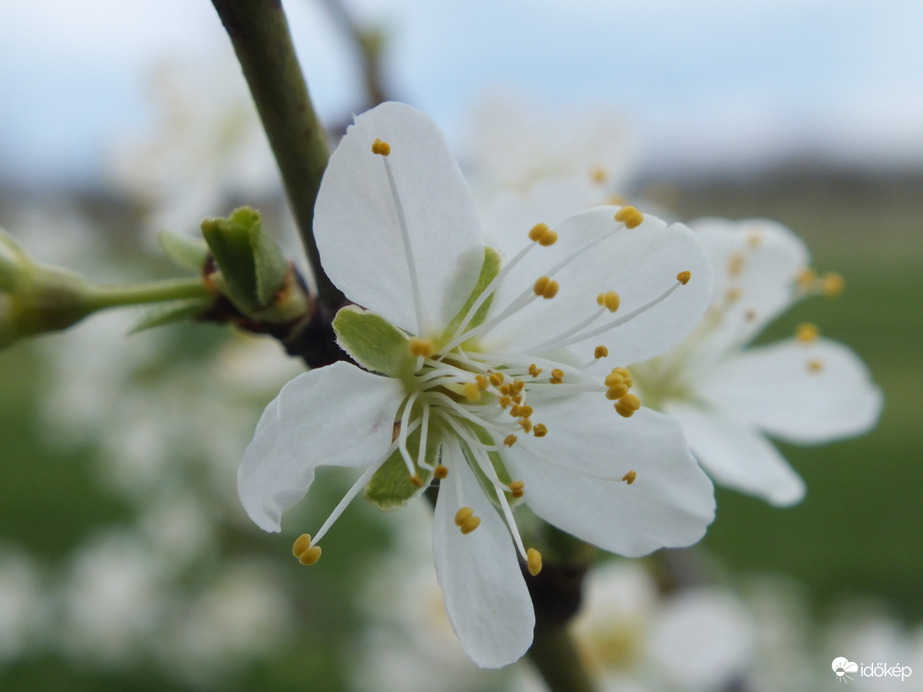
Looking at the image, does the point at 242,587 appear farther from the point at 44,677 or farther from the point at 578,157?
the point at 578,157

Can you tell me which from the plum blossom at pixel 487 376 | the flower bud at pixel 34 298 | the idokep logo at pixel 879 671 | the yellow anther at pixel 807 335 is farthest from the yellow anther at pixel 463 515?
the idokep logo at pixel 879 671

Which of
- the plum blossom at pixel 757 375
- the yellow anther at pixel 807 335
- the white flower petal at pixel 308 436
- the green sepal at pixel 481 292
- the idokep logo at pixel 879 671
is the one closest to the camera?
the white flower petal at pixel 308 436

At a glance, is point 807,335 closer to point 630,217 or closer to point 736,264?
point 736,264

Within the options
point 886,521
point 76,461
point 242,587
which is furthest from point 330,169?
point 76,461

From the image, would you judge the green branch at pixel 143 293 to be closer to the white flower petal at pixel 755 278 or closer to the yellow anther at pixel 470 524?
the yellow anther at pixel 470 524

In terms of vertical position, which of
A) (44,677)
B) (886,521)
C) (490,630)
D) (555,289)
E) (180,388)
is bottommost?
(886,521)

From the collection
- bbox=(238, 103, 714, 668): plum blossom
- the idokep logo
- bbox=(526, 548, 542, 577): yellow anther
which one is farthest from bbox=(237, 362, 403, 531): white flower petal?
the idokep logo
